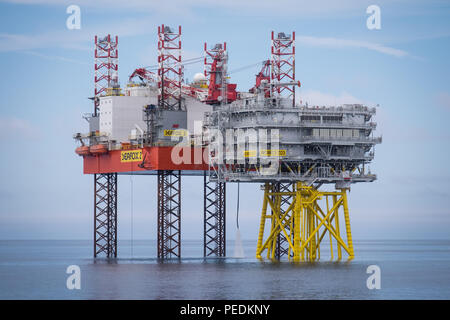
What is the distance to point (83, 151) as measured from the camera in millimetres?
89625

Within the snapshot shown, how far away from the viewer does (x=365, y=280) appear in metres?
69.3

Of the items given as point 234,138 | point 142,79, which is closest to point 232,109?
point 234,138

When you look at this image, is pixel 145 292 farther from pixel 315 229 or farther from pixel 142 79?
pixel 142 79

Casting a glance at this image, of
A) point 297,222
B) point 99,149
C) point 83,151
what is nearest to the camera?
point 297,222

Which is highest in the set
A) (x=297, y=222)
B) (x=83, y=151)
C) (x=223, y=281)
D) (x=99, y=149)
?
(x=99, y=149)

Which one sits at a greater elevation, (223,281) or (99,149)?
(99,149)

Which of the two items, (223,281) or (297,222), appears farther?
(297,222)

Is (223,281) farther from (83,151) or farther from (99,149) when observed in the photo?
(83,151)

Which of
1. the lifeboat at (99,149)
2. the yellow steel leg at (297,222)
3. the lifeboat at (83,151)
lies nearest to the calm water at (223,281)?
the yellow steel leg at (297,222)

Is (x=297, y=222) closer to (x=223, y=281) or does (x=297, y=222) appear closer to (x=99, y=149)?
(x=223, y=281)

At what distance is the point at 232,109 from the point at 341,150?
846cm

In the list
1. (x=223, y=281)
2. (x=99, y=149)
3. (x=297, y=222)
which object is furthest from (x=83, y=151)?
(x=223, y=281)

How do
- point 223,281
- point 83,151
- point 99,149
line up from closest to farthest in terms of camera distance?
point 223,281
point 99,149
point 83,151
